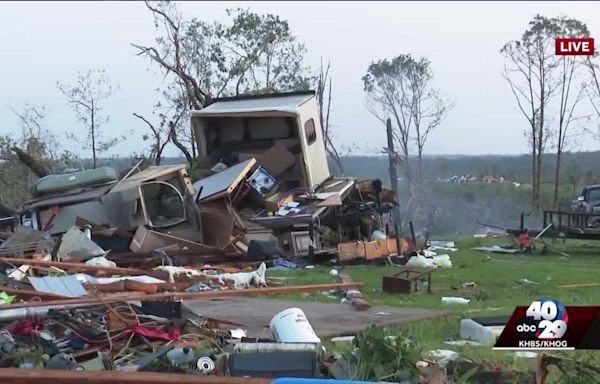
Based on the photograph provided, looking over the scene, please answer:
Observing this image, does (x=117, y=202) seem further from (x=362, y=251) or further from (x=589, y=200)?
(x=589, y=200)

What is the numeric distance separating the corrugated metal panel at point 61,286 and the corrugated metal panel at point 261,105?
10154 mm

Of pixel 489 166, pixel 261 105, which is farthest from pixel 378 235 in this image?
pixel 489 166

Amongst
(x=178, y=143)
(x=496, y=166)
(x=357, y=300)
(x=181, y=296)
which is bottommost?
(x=357, y=300)

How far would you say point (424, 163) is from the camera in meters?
38.8

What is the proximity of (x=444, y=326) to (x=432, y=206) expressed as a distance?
85.1ft

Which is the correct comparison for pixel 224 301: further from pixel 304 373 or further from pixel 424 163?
pixel 424 163

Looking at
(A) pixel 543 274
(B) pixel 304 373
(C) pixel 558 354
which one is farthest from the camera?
(A) pixel 543 274

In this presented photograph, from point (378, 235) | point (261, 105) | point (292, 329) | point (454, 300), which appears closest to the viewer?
point (292, 329)

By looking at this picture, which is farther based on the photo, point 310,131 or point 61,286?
point 310,131

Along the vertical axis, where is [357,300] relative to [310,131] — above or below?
below

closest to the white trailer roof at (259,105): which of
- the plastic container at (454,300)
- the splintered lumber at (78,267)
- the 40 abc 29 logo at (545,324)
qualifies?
the splintered lumber at (78,267)

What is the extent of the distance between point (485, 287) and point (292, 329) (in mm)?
5691

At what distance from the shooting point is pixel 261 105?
1905cm

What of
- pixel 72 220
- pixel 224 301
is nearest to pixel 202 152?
pixel 72 220
